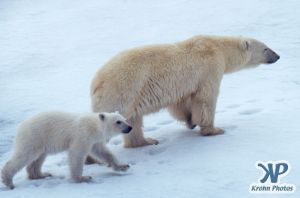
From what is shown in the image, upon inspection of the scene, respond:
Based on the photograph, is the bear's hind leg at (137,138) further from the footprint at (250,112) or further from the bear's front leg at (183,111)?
the footprint at (250,112)

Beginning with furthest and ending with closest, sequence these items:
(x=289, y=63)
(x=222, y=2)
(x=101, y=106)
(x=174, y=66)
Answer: (x=222, y=2)
(x=289, y=63)
(x=174, y=66)
(x=101, y=106)

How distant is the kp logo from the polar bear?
1.78 metres

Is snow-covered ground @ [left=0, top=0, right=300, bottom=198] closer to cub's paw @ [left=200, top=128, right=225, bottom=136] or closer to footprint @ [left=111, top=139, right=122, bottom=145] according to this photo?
footprint @ [left=111, top=139, right=122, bottom=145]

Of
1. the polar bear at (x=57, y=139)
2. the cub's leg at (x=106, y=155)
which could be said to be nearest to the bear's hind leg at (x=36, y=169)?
the polar bear at (x=57, y=139)

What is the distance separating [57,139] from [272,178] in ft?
7.85

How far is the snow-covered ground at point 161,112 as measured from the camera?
6.58 m

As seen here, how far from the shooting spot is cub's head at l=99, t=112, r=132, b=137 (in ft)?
22.8

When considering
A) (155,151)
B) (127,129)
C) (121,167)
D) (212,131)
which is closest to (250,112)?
(212,131)

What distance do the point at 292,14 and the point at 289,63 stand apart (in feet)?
14.4

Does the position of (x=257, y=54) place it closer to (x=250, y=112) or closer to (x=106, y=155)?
(x=250, y=112)

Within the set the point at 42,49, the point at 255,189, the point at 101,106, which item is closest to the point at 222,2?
the point at 42,49

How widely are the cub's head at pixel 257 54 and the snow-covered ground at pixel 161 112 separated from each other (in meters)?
0.79

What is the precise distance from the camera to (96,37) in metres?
16.4

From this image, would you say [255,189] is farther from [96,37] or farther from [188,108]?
[96,37]
